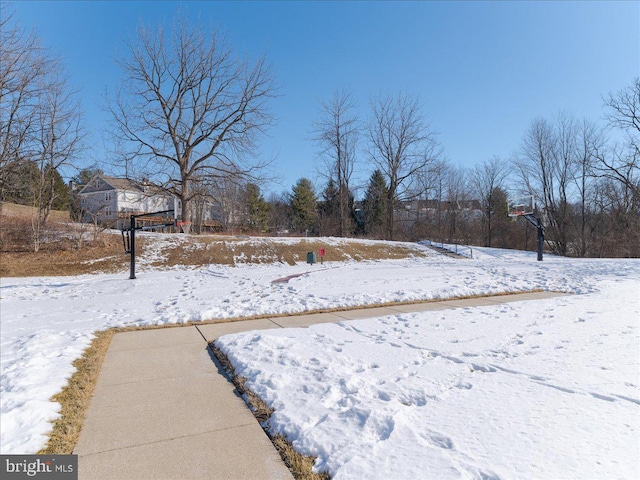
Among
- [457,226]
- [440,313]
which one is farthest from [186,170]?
[457,226]

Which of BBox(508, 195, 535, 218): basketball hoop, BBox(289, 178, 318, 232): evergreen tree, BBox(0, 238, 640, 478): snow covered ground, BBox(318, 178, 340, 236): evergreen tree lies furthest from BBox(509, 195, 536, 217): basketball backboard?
BBox(289, 178, 318, 232): evergreen tree

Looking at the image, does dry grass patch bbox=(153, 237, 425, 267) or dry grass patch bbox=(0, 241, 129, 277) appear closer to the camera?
dry grass patch bbox=(0, 241, 129, 277)

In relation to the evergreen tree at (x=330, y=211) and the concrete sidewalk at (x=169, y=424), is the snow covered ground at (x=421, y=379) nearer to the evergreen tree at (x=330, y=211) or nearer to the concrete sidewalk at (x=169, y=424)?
the concrete sidewalk at (x=169, y=424)

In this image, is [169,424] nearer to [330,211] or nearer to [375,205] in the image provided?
[330,211]

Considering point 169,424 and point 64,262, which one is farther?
point 64,262

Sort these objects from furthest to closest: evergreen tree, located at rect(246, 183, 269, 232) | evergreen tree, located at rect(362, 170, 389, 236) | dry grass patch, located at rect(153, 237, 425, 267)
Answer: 1. evergreen tree, located at rect(246, 183, 269, 232)
2. evergreen tree, located at rect(362, 170, 389, 236)
3. dry grass patch, located at rect(153, 237, 425, 267)

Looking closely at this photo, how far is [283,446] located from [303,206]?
42576 mm

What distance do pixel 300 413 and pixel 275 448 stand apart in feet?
1.30

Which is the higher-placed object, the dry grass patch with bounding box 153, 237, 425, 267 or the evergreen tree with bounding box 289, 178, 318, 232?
the evergreen tree with bounding box 289, 178, 318, 232

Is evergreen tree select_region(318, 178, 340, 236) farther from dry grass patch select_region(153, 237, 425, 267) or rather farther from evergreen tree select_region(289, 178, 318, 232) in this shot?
dry grass patch select_region(153, 237, 425, 267)

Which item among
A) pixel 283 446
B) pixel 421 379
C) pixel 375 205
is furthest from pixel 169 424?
pixel 375 205

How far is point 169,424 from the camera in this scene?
9.07 feet

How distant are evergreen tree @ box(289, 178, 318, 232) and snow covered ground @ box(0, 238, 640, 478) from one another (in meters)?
35.8

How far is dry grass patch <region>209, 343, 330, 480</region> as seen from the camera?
2137mm
